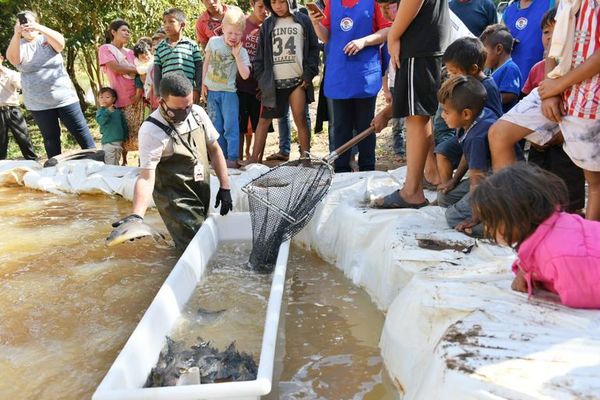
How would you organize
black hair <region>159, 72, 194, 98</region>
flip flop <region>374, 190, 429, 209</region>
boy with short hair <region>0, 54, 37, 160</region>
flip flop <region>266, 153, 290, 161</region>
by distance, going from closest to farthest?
black hair <region>159, 72, 194, 98</region>, flip flop <region>374, 190, 429, 209</region>, flip flop <region>266, 153, 290, 161</region>, boy with short hair <region>0, 54, 37, 160</region>

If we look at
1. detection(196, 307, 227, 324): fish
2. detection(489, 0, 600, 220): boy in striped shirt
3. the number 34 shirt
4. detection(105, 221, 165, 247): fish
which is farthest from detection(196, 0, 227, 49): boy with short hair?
detection(489, 0, 600, 220): boy in striped shirt

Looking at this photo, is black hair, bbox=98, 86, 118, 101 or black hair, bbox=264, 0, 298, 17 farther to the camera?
black hair, bbox=98, 86, 118, 101

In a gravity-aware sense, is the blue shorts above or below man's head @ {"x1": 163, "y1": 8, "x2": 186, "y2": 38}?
below

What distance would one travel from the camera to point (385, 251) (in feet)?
11.8

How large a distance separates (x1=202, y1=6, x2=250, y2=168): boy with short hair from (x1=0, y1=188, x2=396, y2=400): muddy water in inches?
65.7

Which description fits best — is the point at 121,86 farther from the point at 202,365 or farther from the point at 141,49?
the point at 202,365

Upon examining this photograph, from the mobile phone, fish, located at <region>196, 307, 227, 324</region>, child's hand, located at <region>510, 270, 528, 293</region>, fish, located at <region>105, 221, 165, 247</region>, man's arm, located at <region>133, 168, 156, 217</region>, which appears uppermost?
the mobile phone

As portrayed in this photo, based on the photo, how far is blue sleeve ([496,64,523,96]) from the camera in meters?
4.46

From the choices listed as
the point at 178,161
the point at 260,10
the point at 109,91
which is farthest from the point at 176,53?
the point at 178,161

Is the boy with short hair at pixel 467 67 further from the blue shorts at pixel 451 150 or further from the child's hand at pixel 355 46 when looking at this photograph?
the child's hand at pixel 355 46

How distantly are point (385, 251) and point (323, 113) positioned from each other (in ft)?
9.94

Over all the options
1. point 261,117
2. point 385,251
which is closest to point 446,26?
point 385,251

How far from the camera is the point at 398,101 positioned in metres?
3.90

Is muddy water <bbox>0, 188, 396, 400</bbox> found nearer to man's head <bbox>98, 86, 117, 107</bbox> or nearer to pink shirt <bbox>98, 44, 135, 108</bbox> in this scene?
man's head <bbox>98, 86, 117, 107</bbox>
